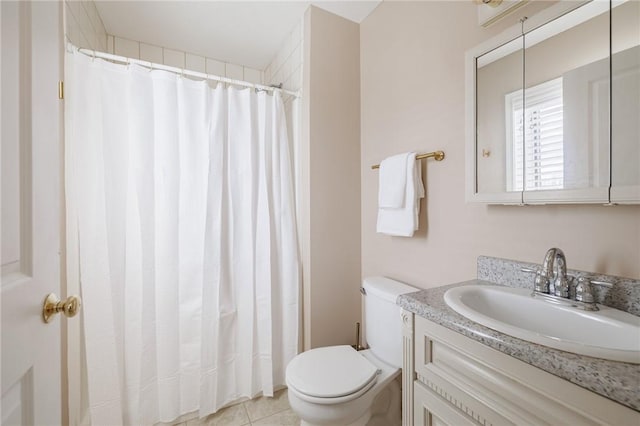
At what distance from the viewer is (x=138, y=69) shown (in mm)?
1377

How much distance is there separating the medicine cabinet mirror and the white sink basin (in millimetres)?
319

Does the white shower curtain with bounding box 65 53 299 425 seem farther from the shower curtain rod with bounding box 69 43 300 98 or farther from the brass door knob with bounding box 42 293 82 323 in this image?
the brass door knob with bounding box 42 293 82 323

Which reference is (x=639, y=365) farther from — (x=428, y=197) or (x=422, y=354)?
(x=428, y=197)

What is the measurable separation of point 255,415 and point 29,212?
1.51 metres

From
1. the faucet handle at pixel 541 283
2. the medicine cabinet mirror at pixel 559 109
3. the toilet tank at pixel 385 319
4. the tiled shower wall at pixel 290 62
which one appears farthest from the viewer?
the tiled shower wall at pixel 290 62

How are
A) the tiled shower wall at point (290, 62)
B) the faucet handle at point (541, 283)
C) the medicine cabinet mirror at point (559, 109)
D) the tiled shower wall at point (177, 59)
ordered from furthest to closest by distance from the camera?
the tiled shower wall at point (177, 59) → the tiled shower wall at point (290, 62) → the faucet handle at point (541, 283) → the medicine cabinet mirror at point (559, 109)

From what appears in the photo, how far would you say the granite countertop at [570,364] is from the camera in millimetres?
457

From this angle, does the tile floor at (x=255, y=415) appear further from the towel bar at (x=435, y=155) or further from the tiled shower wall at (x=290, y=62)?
the tiled shower wall at (x=290, y=62)

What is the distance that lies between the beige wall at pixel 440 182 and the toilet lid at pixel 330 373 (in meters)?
0.51

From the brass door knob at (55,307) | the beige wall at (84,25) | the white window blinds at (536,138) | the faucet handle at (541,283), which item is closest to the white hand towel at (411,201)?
the white window blinds at (536,138)

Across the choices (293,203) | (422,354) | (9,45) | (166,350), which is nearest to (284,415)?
(166,350)

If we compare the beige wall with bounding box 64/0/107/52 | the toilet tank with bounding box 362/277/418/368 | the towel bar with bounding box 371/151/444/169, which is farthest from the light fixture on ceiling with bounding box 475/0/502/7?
the beige wall with bounding box 64/0/107/52

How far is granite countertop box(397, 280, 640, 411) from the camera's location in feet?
1.50

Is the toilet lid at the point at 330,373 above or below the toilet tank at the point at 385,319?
below
